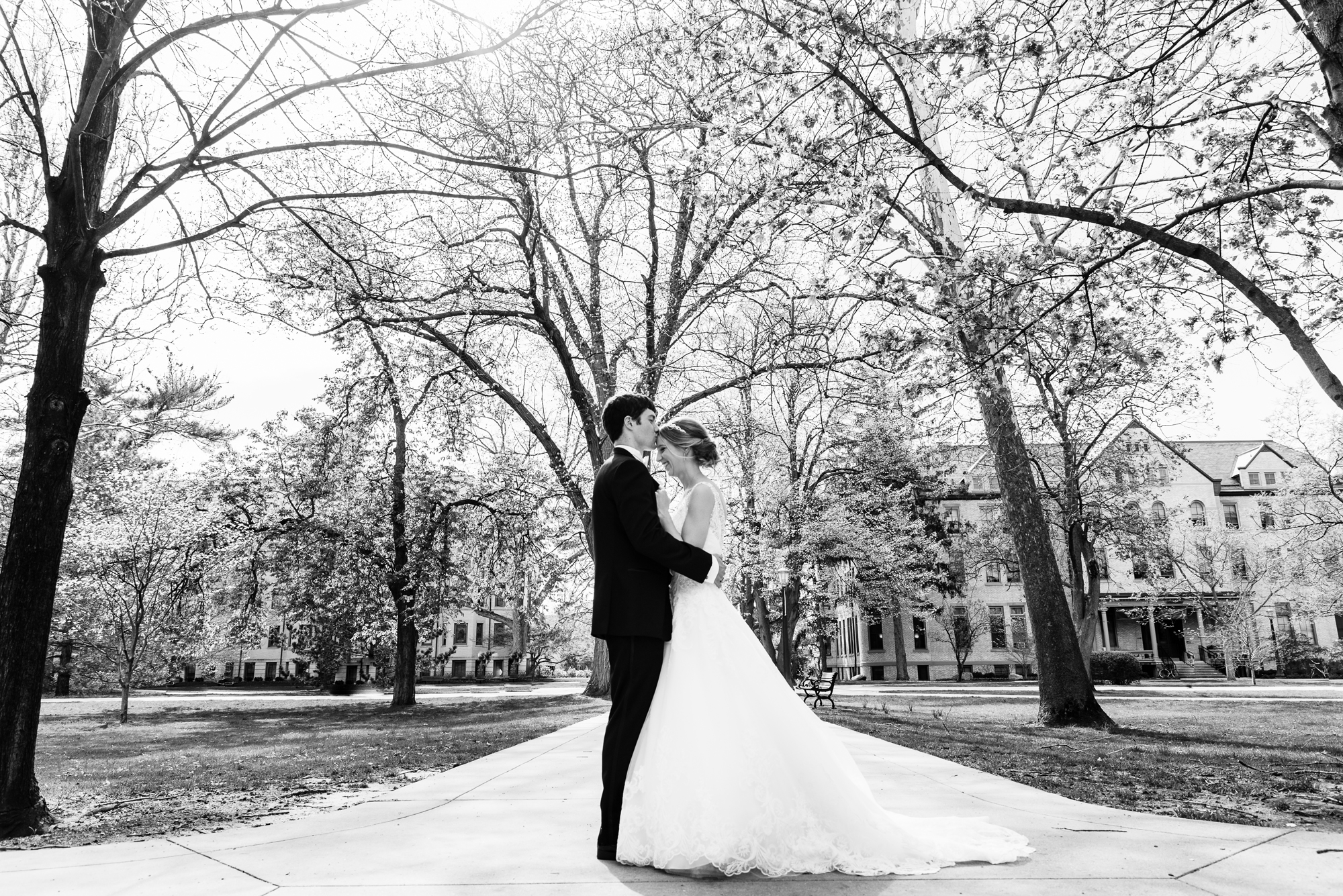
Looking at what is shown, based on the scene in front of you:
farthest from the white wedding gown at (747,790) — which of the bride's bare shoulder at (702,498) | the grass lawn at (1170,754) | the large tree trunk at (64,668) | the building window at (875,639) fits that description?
the building window at (875,639)

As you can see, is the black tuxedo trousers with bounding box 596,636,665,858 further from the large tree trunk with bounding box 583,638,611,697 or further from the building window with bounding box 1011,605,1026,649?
the building window with bounding box 1011,605,1026,649

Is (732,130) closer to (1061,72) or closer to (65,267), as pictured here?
(1061,72)

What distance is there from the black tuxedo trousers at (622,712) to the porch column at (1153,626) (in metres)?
47.7

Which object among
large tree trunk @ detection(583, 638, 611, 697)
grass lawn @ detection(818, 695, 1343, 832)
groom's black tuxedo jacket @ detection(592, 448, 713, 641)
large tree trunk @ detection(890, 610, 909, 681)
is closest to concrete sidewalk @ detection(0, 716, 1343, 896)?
groom's black tuxedo jacket @ detection(592, 448, 713, 641)

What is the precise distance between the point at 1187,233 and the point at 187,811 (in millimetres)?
10280

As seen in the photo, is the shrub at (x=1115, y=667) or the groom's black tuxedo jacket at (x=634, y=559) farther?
the shrub at (x=1115, y=667)

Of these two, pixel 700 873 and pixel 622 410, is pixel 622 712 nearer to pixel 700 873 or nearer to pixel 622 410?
pixel 700 873

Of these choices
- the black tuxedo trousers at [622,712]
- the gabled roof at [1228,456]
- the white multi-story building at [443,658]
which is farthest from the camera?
the gabled roof at [1228,456]

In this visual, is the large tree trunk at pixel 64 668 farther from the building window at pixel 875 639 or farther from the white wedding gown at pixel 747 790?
the building window at pixel 875 639

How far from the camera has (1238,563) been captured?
40.7 meters

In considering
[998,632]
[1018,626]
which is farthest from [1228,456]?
[998,632]

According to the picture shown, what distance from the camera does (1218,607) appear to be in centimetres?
3534

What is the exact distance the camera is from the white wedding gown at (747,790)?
11.2 feet

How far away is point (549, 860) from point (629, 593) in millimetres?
1243
